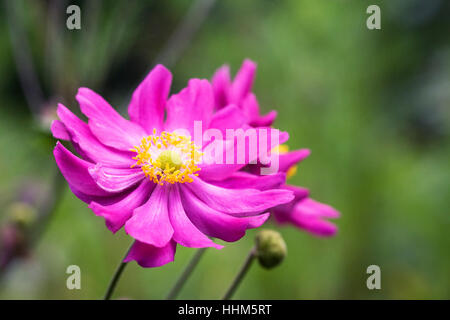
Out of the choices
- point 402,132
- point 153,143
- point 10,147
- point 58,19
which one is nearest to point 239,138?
point 153,143

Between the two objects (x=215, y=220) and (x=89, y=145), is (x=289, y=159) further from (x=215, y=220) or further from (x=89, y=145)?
(x=89, y=145)

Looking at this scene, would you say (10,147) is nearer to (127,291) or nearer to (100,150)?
(127,291)

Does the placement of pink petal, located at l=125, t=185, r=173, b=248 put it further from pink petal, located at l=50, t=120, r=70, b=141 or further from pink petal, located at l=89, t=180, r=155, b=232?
pink petal, located at l=50, t=120, r=70, b=141

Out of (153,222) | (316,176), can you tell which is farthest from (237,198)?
(316,176)

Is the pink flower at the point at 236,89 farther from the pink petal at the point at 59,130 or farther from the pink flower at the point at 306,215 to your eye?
the pink petal at the point at 59,130

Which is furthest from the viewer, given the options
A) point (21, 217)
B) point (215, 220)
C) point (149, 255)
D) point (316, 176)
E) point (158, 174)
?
point (316, 176)

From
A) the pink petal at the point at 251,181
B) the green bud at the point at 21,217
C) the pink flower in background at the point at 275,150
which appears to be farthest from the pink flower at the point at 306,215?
the green bud at the point at 21,217
